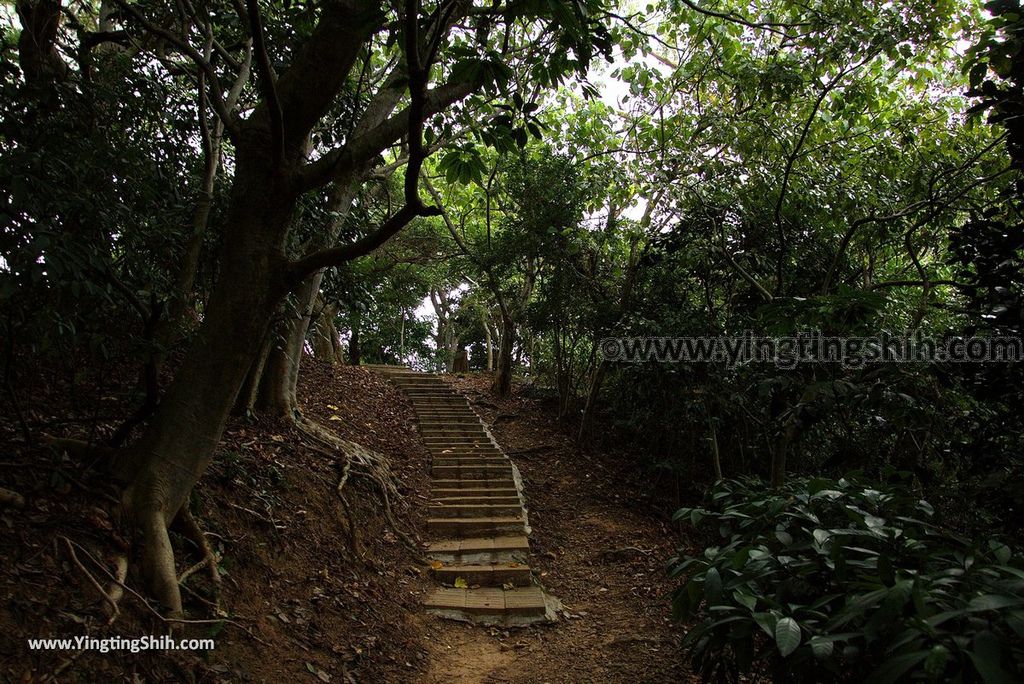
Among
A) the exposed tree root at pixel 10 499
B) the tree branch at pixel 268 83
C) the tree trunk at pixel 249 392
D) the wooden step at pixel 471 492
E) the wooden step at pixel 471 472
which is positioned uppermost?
the tree branch at pixel 268 83

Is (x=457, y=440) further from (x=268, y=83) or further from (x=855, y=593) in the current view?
(x=855, y=593)

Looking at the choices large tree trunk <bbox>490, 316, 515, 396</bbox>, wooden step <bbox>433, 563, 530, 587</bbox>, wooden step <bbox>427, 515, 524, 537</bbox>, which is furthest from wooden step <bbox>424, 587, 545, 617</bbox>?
large tree trunk <bbox>490, 316, 515, 396</bbox>

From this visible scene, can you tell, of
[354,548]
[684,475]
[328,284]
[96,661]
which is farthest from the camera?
[684,475]

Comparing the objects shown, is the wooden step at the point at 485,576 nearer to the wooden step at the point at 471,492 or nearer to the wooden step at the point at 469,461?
the wooden step at the point at 471,492

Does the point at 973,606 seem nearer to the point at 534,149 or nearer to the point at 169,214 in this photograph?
the point at 169,214

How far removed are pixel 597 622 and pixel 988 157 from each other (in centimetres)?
620

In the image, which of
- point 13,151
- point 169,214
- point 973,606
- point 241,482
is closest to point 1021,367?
point 973,606

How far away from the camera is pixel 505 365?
12.9 meters

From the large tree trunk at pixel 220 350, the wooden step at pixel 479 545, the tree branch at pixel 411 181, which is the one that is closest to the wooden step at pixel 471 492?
the wooden step at pixel 479 545

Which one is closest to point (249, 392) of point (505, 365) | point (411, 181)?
point (411, 181)

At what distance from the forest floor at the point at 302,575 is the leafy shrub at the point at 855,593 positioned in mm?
912

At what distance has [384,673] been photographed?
403 cm

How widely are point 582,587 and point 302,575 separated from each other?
3074 millimetres

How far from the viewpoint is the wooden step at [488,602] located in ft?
17.3
